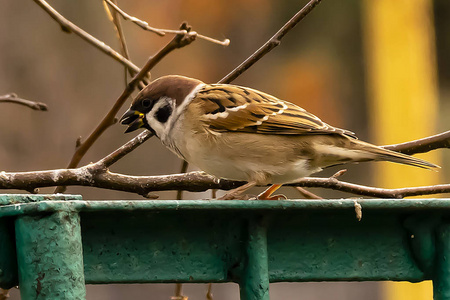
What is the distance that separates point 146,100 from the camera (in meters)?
3.54

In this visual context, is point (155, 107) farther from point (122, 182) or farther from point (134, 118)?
point (122, 182)

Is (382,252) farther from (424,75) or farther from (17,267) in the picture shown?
(424,75)

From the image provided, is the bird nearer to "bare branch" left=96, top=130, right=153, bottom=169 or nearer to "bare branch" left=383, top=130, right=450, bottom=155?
"bare branch" left=383, top=130, right=450, bottom=155

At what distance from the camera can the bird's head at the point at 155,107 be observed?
3531mm

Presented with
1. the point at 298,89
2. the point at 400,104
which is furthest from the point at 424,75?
the point at 298,89

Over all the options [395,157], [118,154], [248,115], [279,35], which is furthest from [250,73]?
[118,154]

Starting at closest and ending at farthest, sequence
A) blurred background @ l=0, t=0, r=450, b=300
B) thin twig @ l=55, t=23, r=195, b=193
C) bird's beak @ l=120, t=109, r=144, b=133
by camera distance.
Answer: thin twig @ l=55, t=23, r=195, b=193 < bird's beak @ l=120, t=109, r=144, b=133 < blurred background @ l=0, t=0, r=450, b=300

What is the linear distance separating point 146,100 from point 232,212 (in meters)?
1.81

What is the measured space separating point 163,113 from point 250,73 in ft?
40.0

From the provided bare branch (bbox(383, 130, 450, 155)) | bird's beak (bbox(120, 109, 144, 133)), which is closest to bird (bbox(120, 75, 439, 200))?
bird's beak (bbox(120, 109, 144, 133))

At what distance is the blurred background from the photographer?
22.9ft

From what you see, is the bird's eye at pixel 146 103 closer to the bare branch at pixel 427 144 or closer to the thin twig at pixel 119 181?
the thin twig at pixel 119 181

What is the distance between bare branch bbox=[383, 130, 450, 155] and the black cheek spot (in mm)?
941

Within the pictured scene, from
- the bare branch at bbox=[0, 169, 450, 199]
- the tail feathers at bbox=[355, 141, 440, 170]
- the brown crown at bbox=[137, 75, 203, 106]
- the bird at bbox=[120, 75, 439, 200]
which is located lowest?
the bare branch at bbox=[0, 169, 450, 199]
